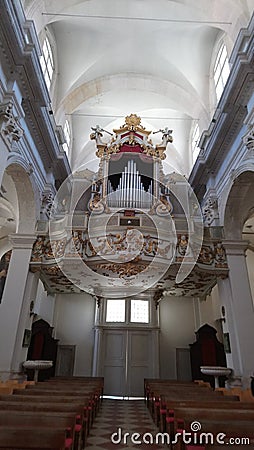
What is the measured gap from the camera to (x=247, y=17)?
25.1 ft

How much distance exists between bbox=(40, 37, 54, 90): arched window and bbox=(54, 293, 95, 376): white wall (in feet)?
Result: 26.9

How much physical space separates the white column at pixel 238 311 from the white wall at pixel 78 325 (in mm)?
6172

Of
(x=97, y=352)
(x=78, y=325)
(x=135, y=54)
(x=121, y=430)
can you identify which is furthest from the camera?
(x=78, y=325)

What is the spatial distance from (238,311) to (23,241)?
6008mm

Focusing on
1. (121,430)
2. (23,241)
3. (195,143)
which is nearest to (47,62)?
(23,241)

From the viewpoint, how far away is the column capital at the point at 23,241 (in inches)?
346

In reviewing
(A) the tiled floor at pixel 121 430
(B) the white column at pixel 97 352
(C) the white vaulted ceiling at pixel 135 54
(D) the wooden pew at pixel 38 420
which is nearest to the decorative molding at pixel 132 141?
(C) the white vaulted ceiling at pixel 135 54

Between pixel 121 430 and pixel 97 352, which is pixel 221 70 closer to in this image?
pixel 121 430

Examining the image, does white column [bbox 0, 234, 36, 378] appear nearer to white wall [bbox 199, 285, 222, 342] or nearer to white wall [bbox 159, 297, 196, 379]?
white wall [bbox 159, 297, 196, 379]

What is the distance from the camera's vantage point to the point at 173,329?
514 inches

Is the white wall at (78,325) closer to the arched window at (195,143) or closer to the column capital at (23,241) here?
the column capital at (23,241)

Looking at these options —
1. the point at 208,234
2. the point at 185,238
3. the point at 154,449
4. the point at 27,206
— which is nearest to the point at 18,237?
the point at 27,206

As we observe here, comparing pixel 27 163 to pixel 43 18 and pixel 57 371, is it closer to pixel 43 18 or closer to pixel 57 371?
pixel 43 18

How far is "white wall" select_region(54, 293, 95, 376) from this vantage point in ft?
41.1
